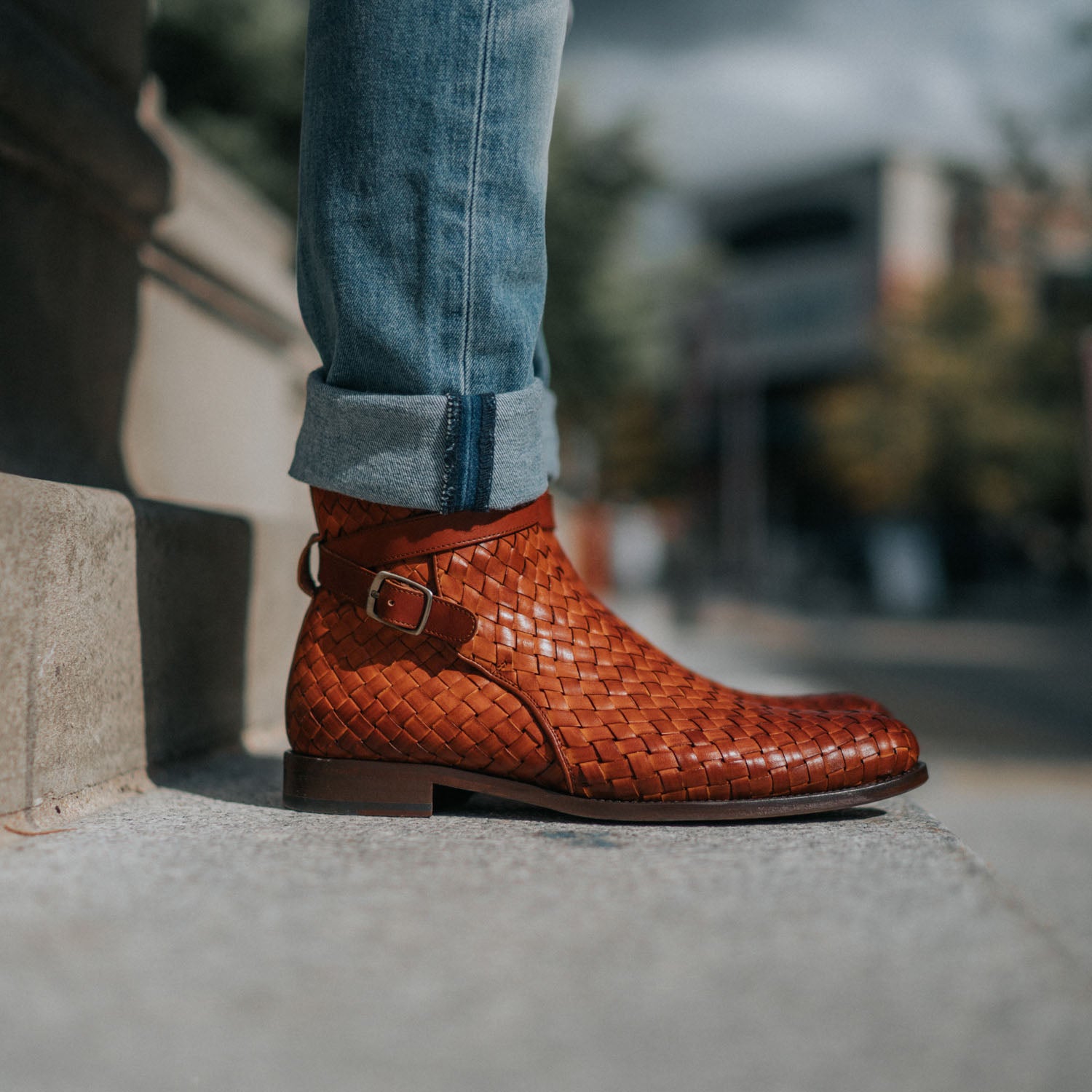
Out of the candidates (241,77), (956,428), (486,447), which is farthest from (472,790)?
(956,428)

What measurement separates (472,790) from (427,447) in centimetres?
33

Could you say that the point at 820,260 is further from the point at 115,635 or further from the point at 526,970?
the point at 526,970

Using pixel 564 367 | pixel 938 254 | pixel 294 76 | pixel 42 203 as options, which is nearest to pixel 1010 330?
pixel 938 254

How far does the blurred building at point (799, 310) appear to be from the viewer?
31.2 metres

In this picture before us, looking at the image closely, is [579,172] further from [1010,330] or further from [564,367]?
[1010,330]

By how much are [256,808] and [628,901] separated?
0.47 meters

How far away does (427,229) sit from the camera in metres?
1.01

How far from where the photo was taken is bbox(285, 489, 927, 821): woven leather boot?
3.33 ft

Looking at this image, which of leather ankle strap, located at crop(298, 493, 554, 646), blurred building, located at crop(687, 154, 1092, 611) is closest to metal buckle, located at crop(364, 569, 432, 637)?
leather ankle strap, located at crop(298, 493, 554, 646)

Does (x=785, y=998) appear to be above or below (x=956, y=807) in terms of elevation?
above

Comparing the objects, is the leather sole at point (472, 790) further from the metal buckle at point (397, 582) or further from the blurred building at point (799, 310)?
the blurred building at point (799, 310)

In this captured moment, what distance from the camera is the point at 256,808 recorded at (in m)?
1.09

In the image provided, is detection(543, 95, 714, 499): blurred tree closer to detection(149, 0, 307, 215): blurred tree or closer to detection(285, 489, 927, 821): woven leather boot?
detection(149, 0, 307, 215): blurred tree

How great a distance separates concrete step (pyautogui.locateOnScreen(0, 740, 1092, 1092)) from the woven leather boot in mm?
108
